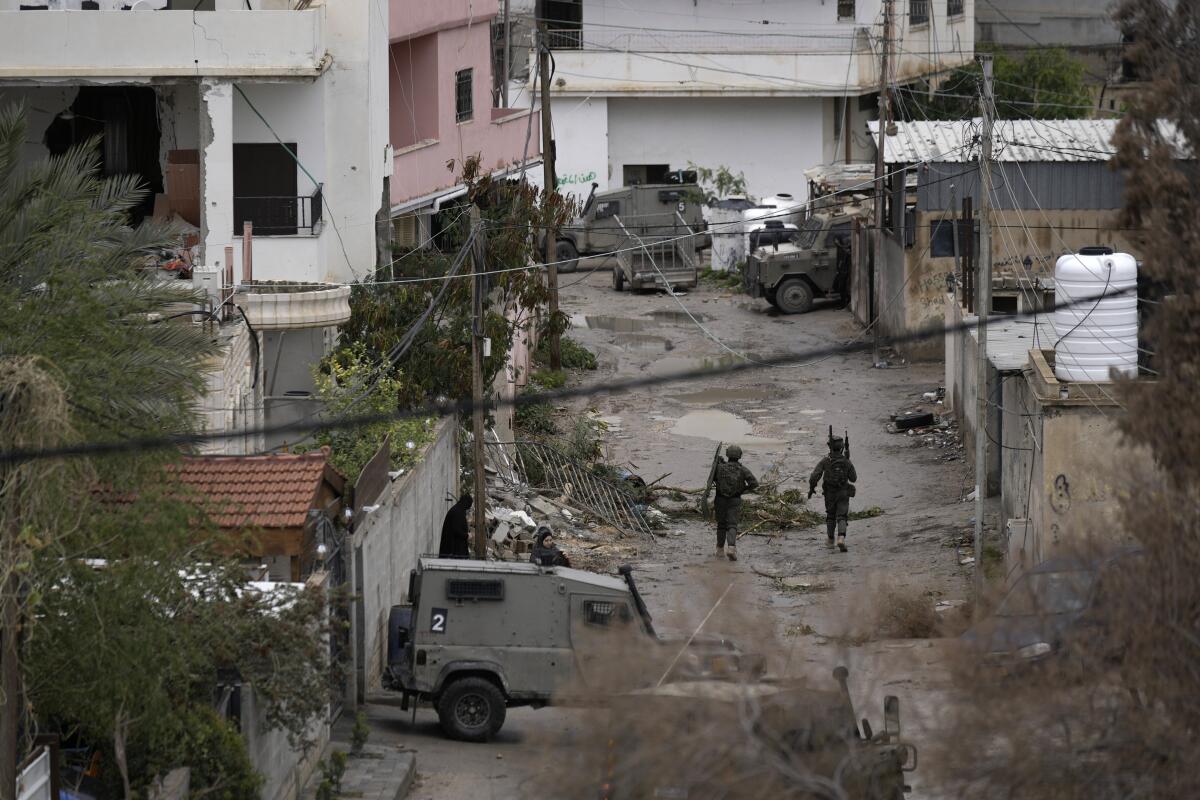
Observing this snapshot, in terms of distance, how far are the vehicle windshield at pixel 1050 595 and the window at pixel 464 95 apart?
2301cm

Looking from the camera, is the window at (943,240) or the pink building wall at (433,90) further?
the window at (943,240)

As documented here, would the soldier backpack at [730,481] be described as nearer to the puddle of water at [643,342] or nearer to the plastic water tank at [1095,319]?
the plastic water tank at [1095,319]

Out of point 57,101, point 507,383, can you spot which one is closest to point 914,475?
point 507,383

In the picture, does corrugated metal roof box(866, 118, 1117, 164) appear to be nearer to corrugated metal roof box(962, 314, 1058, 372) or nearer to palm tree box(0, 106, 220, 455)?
corrugated metal roof box(962, 314, 1058, 372)

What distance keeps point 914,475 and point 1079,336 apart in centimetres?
838

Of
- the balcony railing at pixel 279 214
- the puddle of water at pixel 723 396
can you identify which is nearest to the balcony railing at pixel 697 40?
the puddle of water at pixel 723 396

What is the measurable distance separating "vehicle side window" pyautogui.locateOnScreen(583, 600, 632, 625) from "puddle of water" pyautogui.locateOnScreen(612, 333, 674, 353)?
1946 centimetres

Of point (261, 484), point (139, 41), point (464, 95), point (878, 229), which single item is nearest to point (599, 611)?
point (261, 484)

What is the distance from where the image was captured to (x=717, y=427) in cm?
2762

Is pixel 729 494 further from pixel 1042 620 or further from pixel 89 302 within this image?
pixel 1042 620

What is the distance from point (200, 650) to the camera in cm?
1059

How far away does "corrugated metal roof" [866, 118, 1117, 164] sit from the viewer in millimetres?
30094

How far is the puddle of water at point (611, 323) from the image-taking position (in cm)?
3641

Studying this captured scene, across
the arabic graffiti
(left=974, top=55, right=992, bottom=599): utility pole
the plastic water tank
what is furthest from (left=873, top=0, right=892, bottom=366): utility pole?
the plastic water tank
